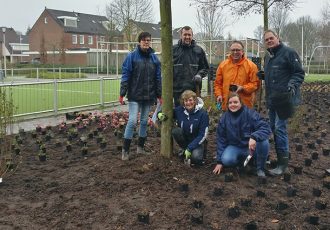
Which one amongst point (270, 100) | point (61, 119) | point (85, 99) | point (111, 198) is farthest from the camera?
point (85, 99)

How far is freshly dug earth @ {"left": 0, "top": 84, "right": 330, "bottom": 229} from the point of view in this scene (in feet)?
12.6

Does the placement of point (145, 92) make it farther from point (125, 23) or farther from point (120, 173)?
point (125, 23)

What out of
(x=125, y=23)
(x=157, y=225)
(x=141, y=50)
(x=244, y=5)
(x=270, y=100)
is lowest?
(x=157, y=225)

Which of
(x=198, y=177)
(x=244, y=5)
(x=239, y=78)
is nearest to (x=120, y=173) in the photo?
(x=198, y=177)

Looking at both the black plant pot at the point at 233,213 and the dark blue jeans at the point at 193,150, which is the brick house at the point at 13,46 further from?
the black plant pot at the point at 233,213

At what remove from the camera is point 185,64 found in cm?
602

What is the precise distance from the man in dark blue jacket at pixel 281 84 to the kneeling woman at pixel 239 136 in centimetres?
33

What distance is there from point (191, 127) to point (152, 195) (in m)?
1.33

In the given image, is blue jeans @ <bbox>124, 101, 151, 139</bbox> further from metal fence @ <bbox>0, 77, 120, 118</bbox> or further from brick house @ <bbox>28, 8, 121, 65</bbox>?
brick house @ <bbox>28, 8, 121, 65</bbox>

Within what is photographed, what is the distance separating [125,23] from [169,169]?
3785 centimetres

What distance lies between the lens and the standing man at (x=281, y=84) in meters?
5.14

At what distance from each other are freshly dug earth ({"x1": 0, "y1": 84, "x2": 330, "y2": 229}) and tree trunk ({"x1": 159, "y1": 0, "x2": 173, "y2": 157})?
30 centimetres

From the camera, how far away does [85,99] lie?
14.0 m

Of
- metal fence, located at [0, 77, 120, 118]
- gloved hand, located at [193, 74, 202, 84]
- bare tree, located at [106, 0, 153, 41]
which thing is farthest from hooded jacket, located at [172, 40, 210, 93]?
bare tree, located at [106, 0, 153, 41]
